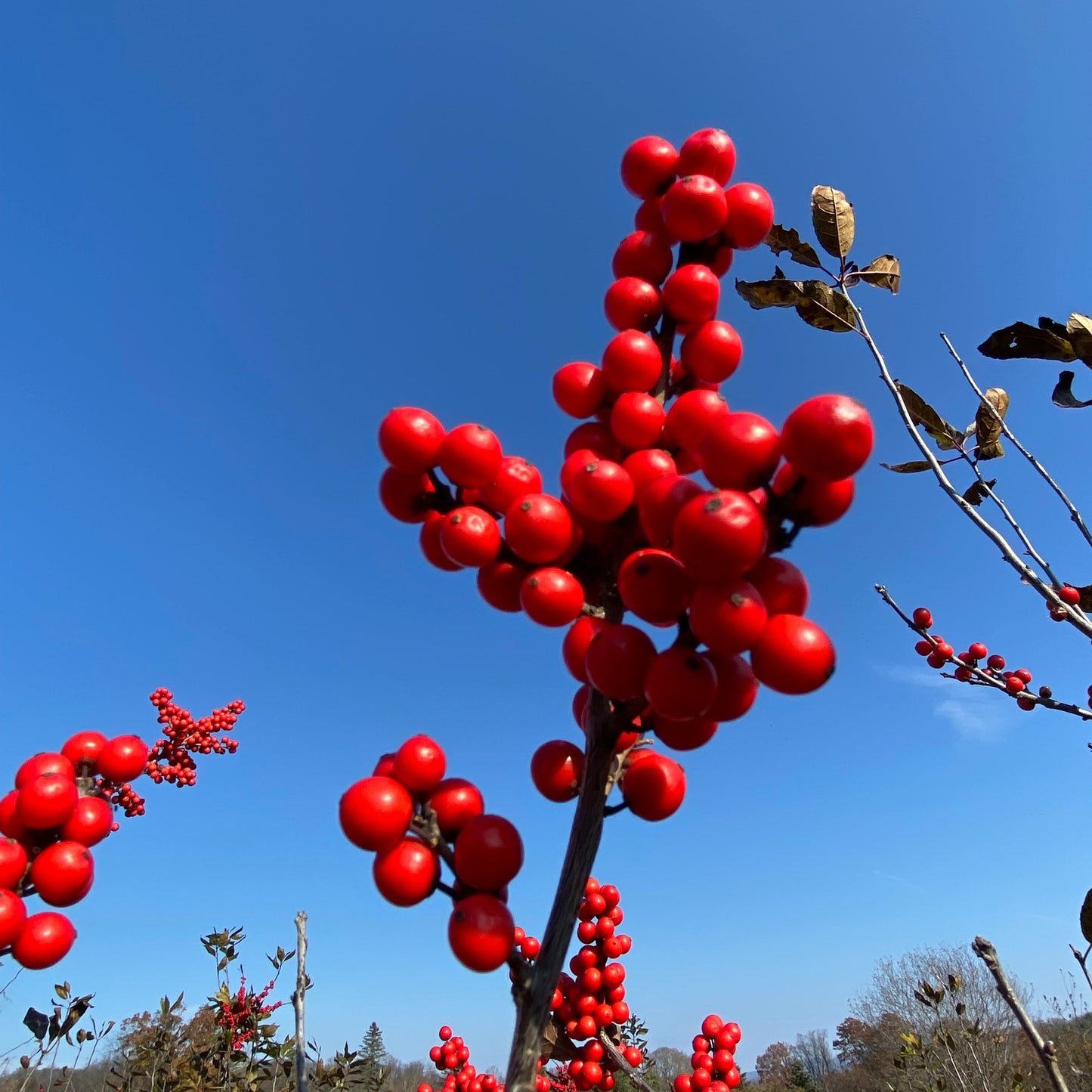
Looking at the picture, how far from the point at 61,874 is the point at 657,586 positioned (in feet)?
8.55

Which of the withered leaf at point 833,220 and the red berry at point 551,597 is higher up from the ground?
the withered leaf at point 833,220

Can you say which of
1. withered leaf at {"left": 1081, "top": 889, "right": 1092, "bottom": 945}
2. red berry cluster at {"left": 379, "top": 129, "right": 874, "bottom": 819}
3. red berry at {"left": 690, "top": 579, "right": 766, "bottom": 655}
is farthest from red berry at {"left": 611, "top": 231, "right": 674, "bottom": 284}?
withered leaf at {"left": 1081, "top": 889, "right": 1092, "bottom": 945}

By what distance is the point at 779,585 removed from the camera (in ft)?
4.53

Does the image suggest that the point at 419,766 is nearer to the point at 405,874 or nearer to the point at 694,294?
the point at 405,874

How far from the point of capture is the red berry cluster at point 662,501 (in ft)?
4.14

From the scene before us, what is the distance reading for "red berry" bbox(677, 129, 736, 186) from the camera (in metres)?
2.17

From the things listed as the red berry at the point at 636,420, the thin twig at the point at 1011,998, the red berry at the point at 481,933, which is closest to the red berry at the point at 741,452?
the red berry at the point at 636,420

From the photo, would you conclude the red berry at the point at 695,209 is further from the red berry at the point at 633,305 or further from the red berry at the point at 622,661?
the red berry at the point at 622,661

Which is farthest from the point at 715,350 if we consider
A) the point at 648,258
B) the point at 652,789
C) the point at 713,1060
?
the point at 713,1060

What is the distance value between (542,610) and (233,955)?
9770 millimetres

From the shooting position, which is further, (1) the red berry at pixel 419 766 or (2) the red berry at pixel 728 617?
(1) the red berry at pixel 419 766

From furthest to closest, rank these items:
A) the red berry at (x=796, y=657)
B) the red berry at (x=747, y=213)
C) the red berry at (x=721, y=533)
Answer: the red berry at (x=747, y=213) → the red berry at (x=796, y=657) → the red berry at (x=721, y=533)

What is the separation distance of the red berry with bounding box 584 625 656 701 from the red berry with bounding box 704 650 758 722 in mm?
145

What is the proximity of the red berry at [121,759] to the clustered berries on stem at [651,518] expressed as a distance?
7.61ft
